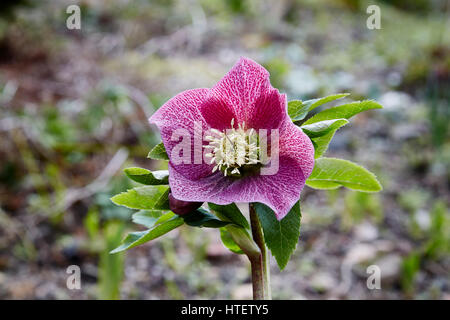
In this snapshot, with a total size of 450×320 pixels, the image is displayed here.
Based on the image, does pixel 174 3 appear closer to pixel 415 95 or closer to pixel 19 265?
pixel 415 95

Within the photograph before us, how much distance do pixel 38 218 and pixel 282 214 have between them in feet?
5.25

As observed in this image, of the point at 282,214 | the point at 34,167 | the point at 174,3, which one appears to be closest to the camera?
the point at 282,214

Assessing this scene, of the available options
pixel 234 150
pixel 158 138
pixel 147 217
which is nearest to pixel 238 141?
pixel 234 150

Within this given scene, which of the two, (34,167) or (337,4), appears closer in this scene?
(34,167)

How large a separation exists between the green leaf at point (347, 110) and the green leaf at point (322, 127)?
0.06 m

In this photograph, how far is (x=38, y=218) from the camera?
1917 millimetres

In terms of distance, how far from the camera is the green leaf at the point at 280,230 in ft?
2.04

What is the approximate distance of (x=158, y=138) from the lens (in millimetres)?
2303

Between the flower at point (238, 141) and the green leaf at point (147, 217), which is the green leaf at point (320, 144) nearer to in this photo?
the flower at point (238, 141)

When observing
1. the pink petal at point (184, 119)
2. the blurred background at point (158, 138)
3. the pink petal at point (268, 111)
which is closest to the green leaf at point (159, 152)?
the pink petal at point (184, 119)

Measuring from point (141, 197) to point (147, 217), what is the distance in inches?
3.9

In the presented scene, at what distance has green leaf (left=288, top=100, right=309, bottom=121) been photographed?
0.66 m

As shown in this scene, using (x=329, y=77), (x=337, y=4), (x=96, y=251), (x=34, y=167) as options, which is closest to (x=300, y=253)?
(x=96, y=251)

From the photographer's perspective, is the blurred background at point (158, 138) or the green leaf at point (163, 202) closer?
the green leaf at point (163, 202)
